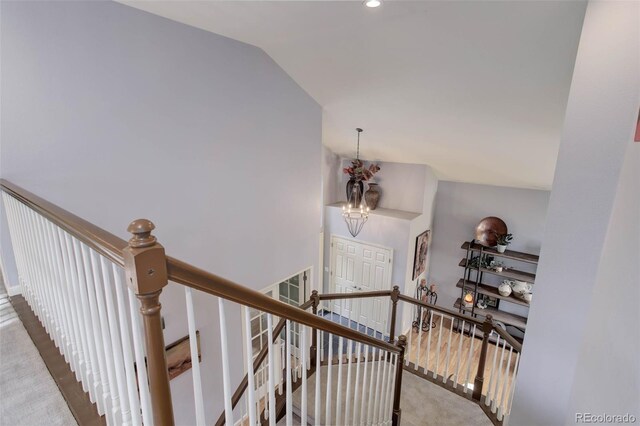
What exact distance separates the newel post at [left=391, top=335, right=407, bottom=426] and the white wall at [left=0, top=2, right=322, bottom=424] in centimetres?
193

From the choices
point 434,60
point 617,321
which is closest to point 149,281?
point 617,321

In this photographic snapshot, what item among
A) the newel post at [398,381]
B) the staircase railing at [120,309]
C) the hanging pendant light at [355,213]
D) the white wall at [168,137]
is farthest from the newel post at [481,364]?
the hanging pendant light at [355,213]

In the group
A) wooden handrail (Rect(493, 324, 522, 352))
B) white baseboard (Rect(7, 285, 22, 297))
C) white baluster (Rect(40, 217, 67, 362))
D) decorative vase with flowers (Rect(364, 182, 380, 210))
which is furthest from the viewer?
decorative vase with flowers (Rect(364, 182, 380, 210))

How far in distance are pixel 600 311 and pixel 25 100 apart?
12.2 ft

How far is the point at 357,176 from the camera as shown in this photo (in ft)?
20.5

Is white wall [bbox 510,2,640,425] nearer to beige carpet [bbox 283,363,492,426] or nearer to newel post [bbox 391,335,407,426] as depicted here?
newel post [bbox 391,335,407,426]

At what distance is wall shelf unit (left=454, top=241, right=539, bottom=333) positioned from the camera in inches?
235

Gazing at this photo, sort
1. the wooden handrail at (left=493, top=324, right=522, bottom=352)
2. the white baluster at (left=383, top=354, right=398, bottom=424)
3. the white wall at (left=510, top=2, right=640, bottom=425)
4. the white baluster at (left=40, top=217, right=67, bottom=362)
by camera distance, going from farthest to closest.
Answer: the white baluster at (left=383, top=354, right=398, bottom=424) < the wooden handrail at (left=493, top=324, right=522, bottom=352) < the white wall at (left=510, top=2, right=640, bottom=425) < the white baluster at (left=40, top=217, right=67, bottom=362)

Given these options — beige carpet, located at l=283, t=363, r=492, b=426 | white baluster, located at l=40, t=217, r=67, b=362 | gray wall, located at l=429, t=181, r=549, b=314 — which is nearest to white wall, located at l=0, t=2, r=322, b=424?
white baluster, located at l=40, t=217, r=67, b=362

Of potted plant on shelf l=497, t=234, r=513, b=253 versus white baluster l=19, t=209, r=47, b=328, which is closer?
white baluster l=19, t=209, r=47, b=328

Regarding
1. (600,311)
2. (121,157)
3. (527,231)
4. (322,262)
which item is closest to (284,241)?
(121,157)

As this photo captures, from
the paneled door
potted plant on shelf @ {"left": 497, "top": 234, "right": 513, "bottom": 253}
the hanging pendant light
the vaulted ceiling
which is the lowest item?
the paneled door

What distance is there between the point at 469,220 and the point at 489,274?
117 centimetres

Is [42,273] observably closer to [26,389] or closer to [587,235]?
[26,389]
